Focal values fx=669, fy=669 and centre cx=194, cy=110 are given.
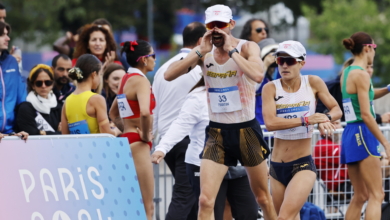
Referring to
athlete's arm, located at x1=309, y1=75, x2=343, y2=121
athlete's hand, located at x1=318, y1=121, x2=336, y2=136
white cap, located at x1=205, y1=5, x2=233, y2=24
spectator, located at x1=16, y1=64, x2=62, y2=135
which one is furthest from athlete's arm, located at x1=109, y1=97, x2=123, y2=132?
athlete's hand, located at x1=318, y1=121, x2=336, y2=136

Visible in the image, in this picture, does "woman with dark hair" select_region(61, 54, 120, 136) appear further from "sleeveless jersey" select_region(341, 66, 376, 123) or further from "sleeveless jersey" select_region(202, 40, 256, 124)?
"sleeveless jersey" select_region(341, 66, 376, 123)

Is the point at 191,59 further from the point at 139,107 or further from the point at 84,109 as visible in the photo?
the point at 84,109

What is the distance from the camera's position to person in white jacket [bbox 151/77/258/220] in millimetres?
6587

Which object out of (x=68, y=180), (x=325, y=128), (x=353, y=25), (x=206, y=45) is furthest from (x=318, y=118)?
(x=353, y=25)

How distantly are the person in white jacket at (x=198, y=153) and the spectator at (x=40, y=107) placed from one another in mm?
1870

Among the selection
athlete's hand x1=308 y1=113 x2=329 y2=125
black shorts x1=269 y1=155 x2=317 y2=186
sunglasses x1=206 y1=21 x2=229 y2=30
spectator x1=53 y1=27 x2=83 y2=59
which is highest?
spectator x1=53 y1=27 x2=83 y2=59

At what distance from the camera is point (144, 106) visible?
21.9 ft

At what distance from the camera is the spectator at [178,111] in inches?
283

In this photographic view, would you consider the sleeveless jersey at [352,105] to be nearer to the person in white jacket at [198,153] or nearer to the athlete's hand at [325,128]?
the person in white jacket at [198,153]

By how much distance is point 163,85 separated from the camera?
24.4 ft

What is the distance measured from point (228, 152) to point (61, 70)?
3.61 meters

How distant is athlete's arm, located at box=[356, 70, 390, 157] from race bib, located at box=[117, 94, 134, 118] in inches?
97.2

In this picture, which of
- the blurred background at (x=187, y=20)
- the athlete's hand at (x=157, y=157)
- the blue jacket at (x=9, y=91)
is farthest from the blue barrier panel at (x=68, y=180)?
the blurred background at (x=187, y=20)

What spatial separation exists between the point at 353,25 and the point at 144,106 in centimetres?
2518
